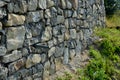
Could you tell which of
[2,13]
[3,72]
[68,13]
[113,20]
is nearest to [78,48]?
[68,13]

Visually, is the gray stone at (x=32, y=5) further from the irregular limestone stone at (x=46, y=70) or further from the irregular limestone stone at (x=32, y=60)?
the irregular limestone stone at (x=46, y=70)

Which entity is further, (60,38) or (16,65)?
(60,38)

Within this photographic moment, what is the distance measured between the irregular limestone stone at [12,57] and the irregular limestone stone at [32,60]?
262 millimetres

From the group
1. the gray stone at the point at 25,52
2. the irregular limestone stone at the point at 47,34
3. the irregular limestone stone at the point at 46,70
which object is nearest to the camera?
the gray stone at the point at 25,52

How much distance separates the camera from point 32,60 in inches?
197

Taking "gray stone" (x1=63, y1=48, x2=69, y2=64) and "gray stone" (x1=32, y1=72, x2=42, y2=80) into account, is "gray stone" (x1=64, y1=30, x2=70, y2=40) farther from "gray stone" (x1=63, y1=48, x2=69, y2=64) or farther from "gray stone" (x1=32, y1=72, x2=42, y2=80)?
"gray stone" (x1=32, y1=72, x2=42, y2=80)

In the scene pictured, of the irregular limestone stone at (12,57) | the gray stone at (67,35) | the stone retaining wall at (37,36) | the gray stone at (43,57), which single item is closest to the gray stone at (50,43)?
the stone retaining wall at (37,36)

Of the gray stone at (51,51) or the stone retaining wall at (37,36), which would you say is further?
the gray stone at (51,51)

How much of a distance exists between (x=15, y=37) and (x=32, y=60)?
644 mm

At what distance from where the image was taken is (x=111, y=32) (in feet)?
28.0

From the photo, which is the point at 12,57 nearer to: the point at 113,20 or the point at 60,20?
the point at 60,20

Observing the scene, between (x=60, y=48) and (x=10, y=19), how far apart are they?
179 centimetres

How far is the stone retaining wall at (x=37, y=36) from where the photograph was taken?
14.4 ft

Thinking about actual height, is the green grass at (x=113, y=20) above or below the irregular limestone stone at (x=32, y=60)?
below
